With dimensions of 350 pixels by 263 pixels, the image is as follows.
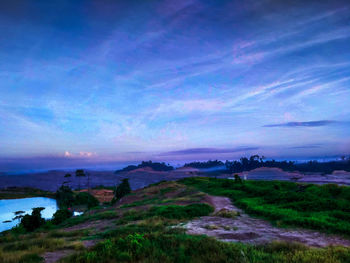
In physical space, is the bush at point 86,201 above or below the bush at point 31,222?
below

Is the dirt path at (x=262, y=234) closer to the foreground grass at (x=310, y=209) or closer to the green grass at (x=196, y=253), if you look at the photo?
the foreground grass at (x=310, y=209)

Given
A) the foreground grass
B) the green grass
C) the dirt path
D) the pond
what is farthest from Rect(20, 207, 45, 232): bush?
the green grass

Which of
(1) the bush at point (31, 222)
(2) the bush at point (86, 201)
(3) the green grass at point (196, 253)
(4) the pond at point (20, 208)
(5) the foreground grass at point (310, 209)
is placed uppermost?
(3) the green grass at point (196, 253)

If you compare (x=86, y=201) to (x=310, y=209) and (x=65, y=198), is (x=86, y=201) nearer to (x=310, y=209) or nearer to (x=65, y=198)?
(x=65, y=198)

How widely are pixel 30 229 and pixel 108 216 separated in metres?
26.6

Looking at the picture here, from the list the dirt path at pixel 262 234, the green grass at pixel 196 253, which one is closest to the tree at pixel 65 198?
the dirt path at pixel 262 234

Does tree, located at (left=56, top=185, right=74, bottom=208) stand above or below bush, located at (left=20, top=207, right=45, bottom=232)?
below

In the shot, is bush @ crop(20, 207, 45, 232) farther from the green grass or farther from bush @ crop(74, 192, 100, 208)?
the green grass

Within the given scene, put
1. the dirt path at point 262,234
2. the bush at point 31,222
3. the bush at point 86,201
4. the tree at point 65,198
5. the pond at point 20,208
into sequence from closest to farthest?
1. the dirt path at point 262,234
2. the bush at point 31,222
3. the pond at point 20,208
4. the bush at point 86,201
5. the tree at point 65,198

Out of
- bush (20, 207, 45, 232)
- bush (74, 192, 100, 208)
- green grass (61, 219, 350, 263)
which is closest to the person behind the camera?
green grass (61, 219, 350, 263)

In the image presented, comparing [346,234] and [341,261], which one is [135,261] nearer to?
[341,261]

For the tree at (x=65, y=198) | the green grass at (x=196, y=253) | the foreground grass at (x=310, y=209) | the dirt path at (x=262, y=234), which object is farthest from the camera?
the tree at (x=65, y=198)

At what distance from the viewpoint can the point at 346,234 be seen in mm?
10070

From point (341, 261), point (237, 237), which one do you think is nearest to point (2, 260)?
point (237, 237)
